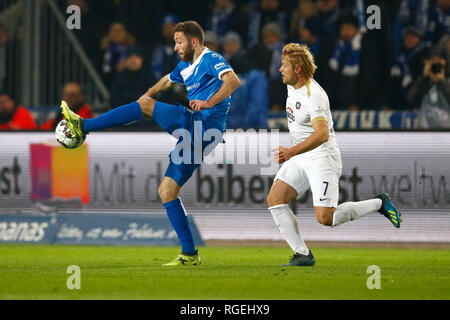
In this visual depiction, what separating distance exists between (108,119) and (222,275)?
1.59m

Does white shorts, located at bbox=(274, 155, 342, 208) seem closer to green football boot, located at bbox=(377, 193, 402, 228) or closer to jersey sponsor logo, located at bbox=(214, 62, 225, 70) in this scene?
green football boot, located at bbox=(377, 193, 402, 228)

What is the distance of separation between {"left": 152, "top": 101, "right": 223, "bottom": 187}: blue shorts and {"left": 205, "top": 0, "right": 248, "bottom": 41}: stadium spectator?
7.20 meters

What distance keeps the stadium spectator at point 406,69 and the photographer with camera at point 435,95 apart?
597mm

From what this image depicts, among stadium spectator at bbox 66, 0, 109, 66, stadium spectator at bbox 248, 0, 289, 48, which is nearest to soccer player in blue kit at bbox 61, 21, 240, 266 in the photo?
stadium spectator at bbox 248, 0, 289, 48

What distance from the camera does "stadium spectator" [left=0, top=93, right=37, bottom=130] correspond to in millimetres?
13281

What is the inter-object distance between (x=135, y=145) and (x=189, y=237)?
3514 mm

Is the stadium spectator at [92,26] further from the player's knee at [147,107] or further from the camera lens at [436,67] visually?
the player's knee at [147,107]

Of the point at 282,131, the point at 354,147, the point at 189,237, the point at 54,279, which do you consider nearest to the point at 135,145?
the point at 282,131

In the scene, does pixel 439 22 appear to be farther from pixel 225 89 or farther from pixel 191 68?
pixel 225 89

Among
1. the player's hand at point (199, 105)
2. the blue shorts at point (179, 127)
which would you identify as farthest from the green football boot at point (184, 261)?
the player's hand at point (199, 105)

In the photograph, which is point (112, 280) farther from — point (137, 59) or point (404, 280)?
point (137, 59)

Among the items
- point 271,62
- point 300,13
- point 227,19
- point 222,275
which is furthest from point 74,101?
point 222,275

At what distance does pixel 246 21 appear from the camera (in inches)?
607

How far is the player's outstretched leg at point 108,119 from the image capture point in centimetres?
798
